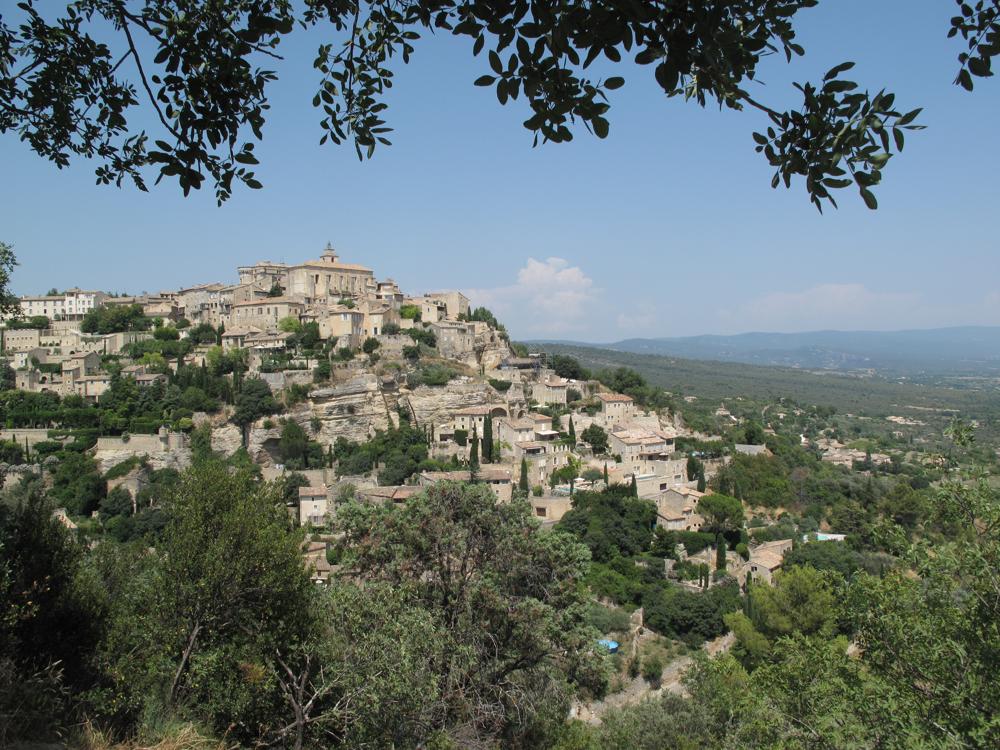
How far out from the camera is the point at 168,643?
7.33 metres

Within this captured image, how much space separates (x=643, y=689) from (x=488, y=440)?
1620cm

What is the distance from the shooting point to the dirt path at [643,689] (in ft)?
60.0

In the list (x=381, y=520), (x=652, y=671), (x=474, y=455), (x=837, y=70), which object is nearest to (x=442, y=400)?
(x=474, y=455)

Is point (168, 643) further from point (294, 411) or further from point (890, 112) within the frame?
point (294, 411)

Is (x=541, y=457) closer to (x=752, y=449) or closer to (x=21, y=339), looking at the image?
(x=752, y=449)

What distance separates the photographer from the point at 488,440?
34.7 meters

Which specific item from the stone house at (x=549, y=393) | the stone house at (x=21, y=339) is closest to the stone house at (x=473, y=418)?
the stone house at (x=549, y=393)

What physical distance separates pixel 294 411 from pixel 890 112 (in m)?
37.4

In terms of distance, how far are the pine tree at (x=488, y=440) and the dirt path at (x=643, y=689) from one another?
14.5m

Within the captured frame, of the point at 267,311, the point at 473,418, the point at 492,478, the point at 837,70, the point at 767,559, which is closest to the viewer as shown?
the point at 837,70

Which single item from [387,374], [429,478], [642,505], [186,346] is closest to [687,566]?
[642,505]

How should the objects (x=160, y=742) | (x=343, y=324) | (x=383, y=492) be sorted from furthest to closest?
(x=343, y=324) < (x=383, y=492) < (x=160, y=742)

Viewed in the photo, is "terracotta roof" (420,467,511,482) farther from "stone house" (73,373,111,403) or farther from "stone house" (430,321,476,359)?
"stone house" (73,373,111,403)

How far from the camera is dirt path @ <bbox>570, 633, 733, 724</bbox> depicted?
18.3 meters
